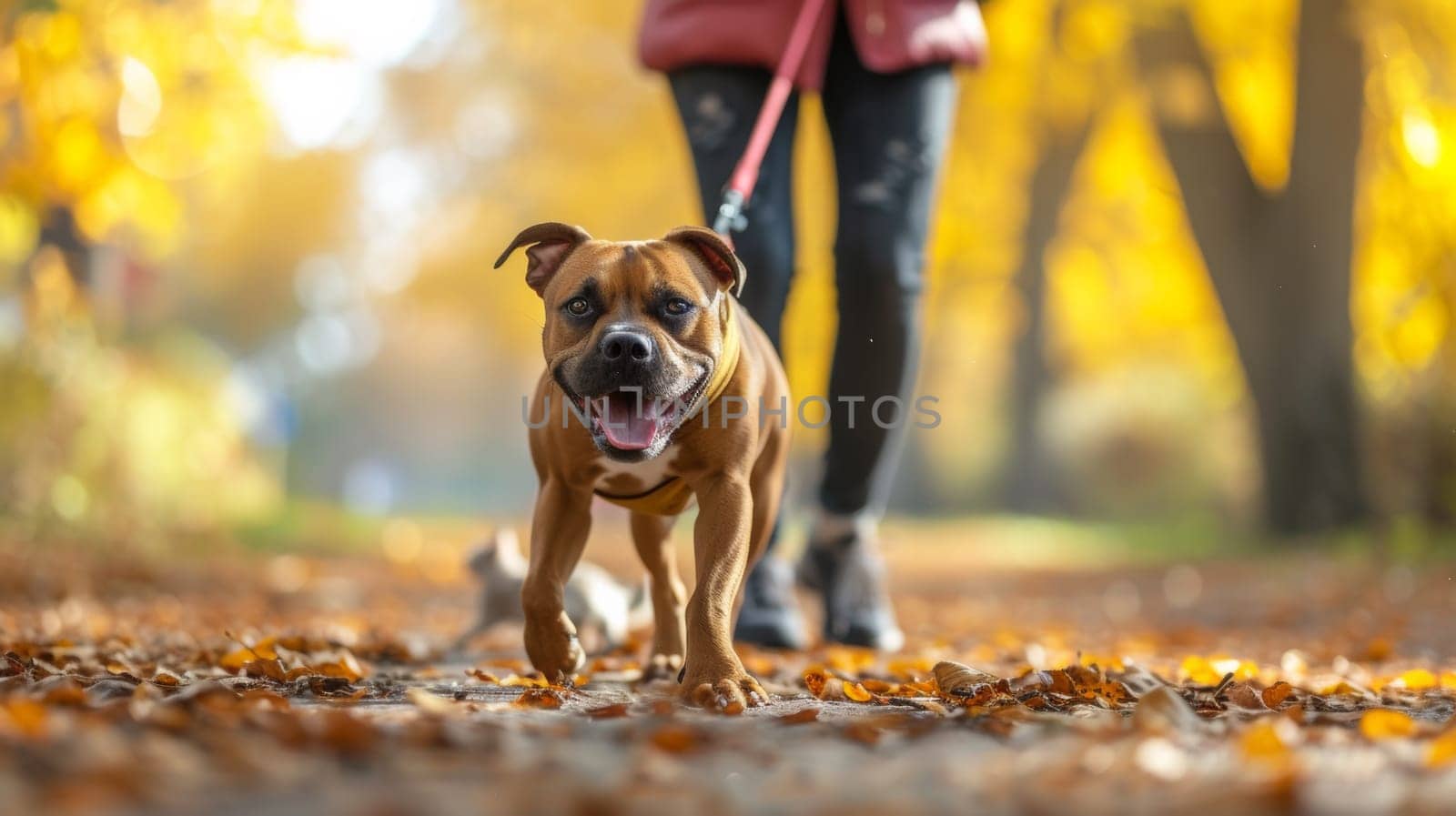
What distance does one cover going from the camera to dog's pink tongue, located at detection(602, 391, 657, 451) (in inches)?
115

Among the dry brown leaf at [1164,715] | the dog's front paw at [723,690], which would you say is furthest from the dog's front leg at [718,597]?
the dry brown leaf at [1164,715]

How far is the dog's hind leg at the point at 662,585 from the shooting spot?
3553 mm

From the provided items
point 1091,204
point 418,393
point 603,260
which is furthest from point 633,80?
point 418,393

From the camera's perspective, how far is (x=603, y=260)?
3.06 metres

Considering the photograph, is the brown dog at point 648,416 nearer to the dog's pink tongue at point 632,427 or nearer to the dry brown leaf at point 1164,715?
the dog's pink tongue at point 632,427

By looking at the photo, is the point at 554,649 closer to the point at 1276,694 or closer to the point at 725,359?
the point at 725,359

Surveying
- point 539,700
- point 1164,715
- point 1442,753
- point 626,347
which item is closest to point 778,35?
point 626,347

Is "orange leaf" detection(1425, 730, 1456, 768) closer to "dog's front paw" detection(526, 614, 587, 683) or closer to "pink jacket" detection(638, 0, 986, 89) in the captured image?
"dog's front paw" detection(526, 614, 587, 683)

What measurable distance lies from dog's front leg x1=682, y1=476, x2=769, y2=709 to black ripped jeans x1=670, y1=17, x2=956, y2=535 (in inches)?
47.7

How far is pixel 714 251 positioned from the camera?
124 inches

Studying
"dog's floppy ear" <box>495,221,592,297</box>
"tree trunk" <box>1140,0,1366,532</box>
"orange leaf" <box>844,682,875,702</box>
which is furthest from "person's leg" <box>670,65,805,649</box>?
"tree trunk" <box>1140,0,1366,532</box>

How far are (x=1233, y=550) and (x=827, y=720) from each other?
961cm

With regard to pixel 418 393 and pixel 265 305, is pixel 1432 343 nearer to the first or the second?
pixel 265 305

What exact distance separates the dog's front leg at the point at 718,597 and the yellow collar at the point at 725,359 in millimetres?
189
